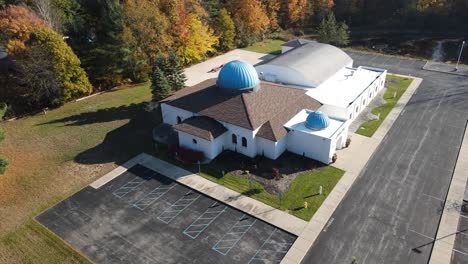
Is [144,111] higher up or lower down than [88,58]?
lower down

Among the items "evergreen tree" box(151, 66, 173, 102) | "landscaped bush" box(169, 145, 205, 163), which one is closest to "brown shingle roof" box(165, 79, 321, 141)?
"evergreen tree" box(151, 66, 173, 102)

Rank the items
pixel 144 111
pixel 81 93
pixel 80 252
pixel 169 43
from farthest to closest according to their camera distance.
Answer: pixel 169 43, pixel 81 93, pixel 144 111, pixel 80 252

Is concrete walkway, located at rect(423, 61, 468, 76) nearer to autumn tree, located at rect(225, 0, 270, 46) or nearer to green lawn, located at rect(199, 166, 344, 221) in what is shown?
autumn tree, located at rect(225, 0, 270, 46)

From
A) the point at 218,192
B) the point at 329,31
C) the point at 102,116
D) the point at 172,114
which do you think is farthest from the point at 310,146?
the point at 329,31

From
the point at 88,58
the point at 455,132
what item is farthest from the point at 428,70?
the point at 88,58

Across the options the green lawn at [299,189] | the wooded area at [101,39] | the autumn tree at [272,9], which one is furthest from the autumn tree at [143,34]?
the autumn tree at [272,9]

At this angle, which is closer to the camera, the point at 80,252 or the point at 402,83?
the point at 80,252

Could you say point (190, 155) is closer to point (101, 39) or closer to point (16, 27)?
point (101, 39)

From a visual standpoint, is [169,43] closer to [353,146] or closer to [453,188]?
[353,146]

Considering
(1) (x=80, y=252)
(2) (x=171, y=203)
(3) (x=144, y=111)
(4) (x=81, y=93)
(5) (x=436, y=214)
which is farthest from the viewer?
(4) (x=81, y=93)

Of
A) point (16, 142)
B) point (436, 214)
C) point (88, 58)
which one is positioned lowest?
point (436, 214)
